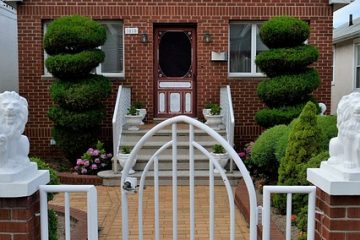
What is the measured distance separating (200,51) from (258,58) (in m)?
1.67

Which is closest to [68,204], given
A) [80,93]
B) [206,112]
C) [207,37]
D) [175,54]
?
[80,93]

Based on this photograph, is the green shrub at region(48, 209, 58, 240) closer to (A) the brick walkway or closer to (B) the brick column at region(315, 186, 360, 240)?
(A) the brick walkway

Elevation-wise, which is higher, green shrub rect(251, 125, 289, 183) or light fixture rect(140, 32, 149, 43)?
light fixture rect(140, 32, 149, 43)

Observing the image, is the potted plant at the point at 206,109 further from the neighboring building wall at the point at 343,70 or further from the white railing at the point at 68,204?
the neighboring building wall at the point at 343,70

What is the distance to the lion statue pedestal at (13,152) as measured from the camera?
282 cm

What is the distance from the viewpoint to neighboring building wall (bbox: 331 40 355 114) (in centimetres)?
1535

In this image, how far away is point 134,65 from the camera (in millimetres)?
10031

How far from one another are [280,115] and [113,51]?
160 inches

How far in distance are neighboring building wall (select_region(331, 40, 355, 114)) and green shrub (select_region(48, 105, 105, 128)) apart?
8.94 m

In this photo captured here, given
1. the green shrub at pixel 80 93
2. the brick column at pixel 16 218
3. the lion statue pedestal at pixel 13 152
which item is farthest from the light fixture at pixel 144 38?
the brick column at pixel 16 218

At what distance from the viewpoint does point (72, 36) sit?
331 inches

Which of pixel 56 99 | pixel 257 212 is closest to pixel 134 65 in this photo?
pixel 56 99

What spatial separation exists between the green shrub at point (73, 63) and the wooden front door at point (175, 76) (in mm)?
1963

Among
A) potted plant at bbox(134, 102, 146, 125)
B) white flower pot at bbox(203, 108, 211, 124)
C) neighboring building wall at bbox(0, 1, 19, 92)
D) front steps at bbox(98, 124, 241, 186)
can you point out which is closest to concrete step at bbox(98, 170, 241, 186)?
front steps at bbox(98, 124, 241, 186)
